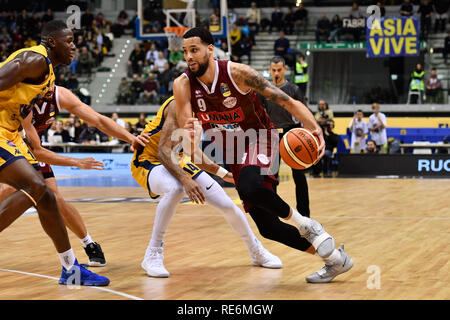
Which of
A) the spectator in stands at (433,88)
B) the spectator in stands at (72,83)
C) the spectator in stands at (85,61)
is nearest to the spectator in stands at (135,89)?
the spectator in stands at (72,83)

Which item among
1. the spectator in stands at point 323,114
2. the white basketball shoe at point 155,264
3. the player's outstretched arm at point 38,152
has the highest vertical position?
the player's outstretched arm at point 38,152

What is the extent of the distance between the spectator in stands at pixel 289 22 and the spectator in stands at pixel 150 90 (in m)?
5.59

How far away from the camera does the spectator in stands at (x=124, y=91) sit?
22.8 metres

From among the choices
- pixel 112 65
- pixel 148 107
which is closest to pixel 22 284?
pixel 148 107

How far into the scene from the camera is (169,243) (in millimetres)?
6793

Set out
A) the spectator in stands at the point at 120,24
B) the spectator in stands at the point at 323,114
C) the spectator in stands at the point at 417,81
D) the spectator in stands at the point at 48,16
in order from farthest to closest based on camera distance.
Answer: the spectator in stands at the point at 48,16
the spectator in stands at the point at 120,24
the spectator in stands at the point at 417,81
the spectator in stands at the point at 323,114

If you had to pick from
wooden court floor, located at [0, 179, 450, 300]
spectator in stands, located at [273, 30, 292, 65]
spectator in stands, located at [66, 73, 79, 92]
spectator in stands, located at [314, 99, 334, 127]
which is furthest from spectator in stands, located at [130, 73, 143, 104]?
wooden court floor, located at [0, 179, 450, 300]

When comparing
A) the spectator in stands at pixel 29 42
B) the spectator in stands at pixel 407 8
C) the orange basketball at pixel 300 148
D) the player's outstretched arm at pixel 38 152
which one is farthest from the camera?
the spectator in stands at pixel 29 42

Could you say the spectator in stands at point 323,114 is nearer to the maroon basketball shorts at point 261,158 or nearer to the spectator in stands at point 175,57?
the spectator in stands at point 175,57

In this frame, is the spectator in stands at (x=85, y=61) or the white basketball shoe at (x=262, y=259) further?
the spectator in stands at (x=85, y=61)

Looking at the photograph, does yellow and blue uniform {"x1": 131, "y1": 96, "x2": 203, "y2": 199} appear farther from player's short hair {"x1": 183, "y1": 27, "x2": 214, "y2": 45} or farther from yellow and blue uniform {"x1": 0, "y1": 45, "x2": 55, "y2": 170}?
yellow and blue uniform {"x1": 0, "y1": 45, "x2": 55, "y2": 170}

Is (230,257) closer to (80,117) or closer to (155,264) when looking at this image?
(155,264)

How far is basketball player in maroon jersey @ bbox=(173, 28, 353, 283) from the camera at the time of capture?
4629mm
